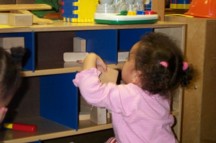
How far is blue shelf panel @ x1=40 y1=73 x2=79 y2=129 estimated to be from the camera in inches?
70.6

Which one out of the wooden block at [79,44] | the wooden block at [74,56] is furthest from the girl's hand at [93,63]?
the wooden block at [79,44]

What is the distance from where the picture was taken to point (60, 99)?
1874 mm

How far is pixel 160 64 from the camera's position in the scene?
1467 millimetres

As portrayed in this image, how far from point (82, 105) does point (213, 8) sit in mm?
838

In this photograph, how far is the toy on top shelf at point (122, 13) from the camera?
1.76 metres

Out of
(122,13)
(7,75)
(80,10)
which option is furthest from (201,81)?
(7,75)

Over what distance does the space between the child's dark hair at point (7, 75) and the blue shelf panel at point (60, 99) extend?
2.12ft

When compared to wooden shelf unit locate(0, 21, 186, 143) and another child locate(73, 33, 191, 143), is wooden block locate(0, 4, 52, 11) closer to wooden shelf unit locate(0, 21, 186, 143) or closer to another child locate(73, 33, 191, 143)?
wooden shelf unit locate(0, 21, 186, 143)

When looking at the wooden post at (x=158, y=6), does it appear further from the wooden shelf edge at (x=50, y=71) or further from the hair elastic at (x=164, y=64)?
the hair elastic at (x=164, y=64)

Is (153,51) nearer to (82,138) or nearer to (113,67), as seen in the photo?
(113,67)

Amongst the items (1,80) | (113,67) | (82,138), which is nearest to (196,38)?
(113,67)

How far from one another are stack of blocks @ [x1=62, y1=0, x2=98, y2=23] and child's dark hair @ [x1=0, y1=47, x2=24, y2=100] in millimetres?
749

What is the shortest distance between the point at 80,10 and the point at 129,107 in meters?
0.57

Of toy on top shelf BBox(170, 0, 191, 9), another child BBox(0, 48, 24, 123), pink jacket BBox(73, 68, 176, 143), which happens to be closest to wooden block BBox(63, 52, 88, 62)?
pink jacket BBox(73, 68, 176, 143)
